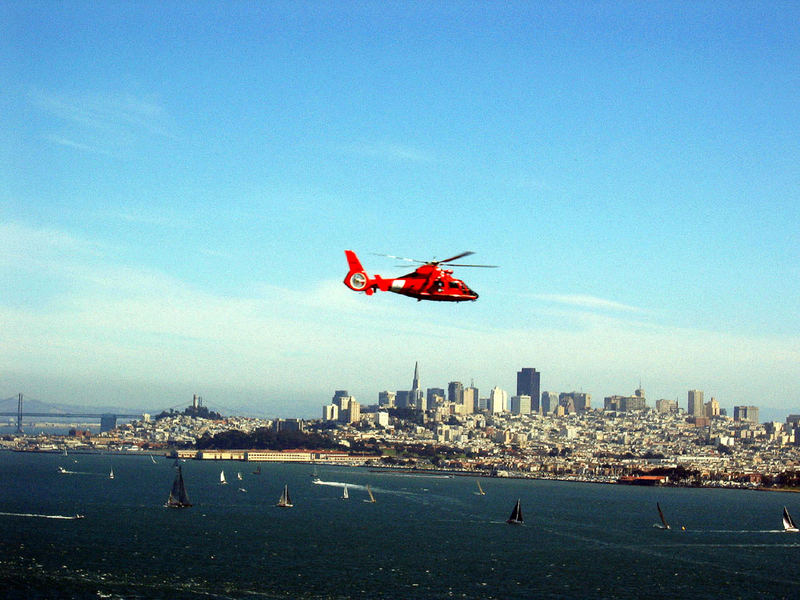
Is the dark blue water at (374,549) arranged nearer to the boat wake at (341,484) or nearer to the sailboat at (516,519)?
the sailboat at (516,519)

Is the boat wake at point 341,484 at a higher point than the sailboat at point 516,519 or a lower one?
lower

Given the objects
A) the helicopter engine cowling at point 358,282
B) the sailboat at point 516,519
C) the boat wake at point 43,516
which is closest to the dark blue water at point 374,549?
the boat wake at point 43,516

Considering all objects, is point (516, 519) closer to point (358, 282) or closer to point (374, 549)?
point (374, 549)

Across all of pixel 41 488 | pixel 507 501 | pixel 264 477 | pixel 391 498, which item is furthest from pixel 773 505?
pixel 41 488

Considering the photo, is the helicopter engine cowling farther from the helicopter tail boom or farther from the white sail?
the white sail

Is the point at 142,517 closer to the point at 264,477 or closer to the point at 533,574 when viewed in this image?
the point at 533,574
